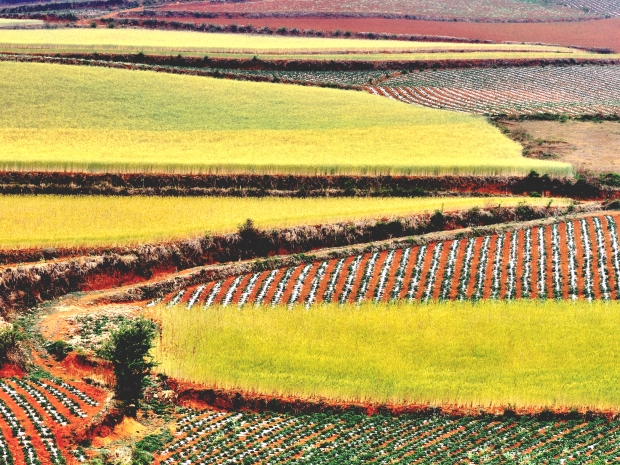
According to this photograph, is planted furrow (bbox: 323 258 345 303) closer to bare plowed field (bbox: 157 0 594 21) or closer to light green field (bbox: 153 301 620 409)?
light green field (bbox: 153 301 620 409)

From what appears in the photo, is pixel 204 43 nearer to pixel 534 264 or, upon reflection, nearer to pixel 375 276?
pixel 375 276

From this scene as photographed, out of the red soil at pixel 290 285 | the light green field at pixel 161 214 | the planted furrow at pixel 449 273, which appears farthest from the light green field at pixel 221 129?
the red soil at pixel 290 285

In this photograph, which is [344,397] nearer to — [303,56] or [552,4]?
[303,56]

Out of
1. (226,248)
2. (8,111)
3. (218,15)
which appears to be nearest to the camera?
(226,248)

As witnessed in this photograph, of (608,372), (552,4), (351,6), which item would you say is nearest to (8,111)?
(608,372)

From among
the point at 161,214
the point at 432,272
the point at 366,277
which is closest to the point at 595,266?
the point at 432,272
